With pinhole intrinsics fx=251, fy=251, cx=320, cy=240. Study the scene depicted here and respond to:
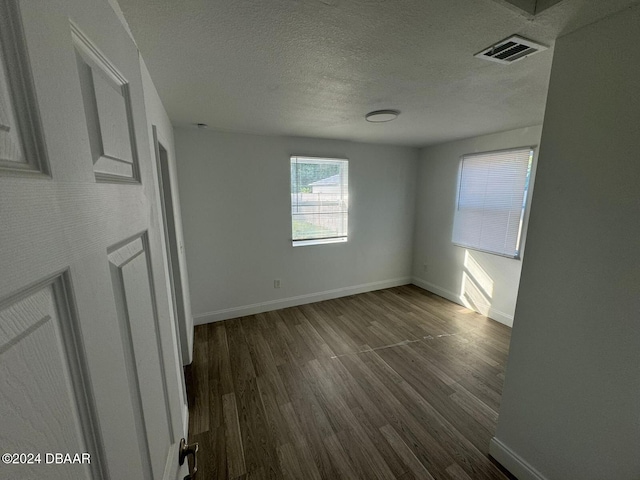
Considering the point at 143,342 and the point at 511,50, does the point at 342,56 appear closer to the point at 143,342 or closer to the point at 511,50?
the point at 511,50

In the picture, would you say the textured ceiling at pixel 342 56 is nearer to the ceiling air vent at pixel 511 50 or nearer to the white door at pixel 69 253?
the ceiling air vent at pixel 511 50

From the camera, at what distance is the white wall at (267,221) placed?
112 inches

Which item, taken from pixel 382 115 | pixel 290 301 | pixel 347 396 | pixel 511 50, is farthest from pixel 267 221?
pixel 511 50

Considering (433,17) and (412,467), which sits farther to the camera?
(412,467)

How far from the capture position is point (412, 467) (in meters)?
1.48

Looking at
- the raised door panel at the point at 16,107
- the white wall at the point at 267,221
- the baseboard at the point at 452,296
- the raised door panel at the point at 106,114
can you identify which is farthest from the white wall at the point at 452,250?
the raised door panel at the point at 16,107

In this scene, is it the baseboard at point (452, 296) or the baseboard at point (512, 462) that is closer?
the baseboard at point (512, 462)

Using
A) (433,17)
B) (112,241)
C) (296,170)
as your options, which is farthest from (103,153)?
(296,170)

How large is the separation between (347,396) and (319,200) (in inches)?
90.8

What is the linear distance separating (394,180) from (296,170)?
5.36ft

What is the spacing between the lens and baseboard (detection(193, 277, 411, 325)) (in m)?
3.09

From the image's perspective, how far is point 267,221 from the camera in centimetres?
319

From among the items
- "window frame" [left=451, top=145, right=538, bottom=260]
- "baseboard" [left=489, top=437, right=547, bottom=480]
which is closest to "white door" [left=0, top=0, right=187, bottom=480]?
"baseboard" [left=489, top=437, right=547, bottom=480]

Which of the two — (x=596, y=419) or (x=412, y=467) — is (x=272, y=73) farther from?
(x=412, y=467)
